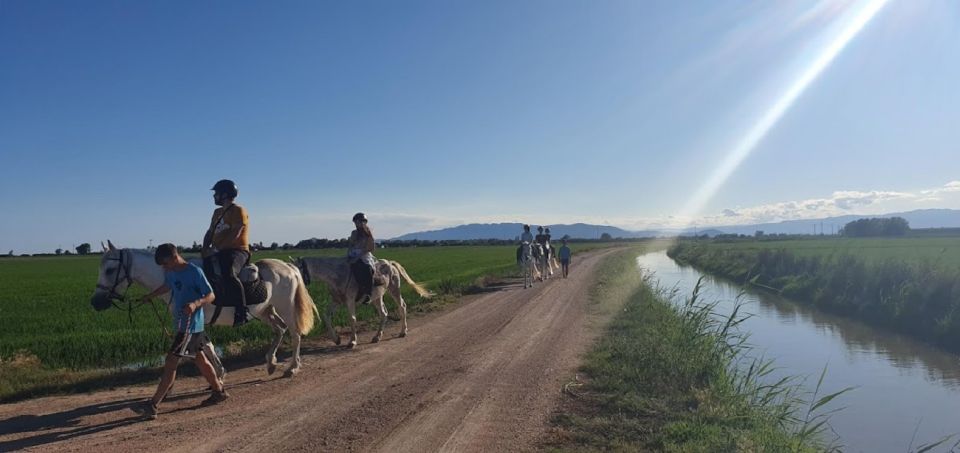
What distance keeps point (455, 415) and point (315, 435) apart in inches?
62.6

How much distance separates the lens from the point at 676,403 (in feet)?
24.6

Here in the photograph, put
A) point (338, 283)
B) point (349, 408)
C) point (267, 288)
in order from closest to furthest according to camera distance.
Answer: point (349, 408) < point (267, 288) < point (338, 283)

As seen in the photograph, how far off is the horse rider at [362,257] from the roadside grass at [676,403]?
4300mm

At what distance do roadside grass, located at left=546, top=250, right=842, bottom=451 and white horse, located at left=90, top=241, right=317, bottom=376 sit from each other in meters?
4.07

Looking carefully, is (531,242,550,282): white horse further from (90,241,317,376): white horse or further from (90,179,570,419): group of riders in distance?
(90,241,317,376): white horse

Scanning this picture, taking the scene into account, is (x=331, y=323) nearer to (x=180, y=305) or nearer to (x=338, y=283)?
(x=338, y=283)

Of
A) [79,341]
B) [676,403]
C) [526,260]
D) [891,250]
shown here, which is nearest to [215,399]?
[676,403]

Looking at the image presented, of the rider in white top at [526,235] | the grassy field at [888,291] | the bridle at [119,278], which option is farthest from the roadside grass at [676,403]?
the rider in white top at [526,235]

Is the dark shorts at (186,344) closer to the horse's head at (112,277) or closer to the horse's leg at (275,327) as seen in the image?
the horse's head at (112,277)

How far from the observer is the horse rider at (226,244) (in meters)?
7.62

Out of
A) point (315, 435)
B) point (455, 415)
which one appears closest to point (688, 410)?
point (455, 415)

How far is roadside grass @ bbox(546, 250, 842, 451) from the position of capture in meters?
6.07

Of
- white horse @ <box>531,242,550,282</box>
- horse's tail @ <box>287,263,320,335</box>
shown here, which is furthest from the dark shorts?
white horse @ <box>531,242,550,282</box>

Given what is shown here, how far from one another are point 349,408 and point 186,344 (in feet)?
6.39
